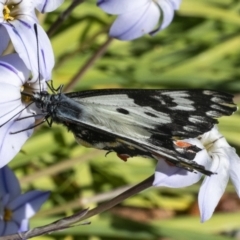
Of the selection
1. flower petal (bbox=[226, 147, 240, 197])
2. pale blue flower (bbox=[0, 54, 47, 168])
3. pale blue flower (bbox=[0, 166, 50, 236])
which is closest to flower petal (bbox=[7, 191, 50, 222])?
pale blue flower (bbox=[0, 166, 50, 236])

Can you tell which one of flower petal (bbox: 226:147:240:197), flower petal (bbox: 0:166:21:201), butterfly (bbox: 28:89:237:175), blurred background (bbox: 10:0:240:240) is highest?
butterfly (bbox: 28:89:237:175)

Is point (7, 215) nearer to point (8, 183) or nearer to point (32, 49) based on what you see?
point (8, 183)

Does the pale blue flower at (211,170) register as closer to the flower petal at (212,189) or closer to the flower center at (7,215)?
the flower petal at (212,189)

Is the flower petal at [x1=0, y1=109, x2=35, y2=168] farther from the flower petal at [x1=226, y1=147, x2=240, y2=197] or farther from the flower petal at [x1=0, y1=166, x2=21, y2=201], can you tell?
the flower petal at [x1=226, y1=147, x2=240, y2=197]

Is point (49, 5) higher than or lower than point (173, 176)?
higher

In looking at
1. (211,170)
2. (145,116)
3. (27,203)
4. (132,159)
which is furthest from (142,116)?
(132,159)

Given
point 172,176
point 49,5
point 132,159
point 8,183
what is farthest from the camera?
point 132,159
